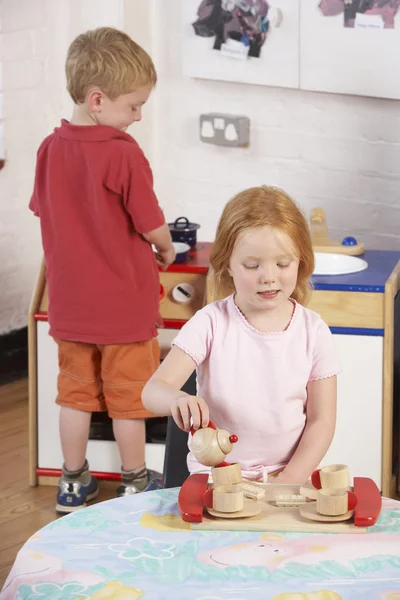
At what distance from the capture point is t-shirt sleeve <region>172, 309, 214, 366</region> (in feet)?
5.72

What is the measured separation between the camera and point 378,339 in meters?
2.71

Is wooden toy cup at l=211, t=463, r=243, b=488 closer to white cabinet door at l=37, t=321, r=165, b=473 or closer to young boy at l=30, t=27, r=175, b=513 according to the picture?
young boy at l=30, t=27, r=175, b=513

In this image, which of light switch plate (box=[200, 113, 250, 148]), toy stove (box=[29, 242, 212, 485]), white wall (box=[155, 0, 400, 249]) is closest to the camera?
toy stove (box=[29, 242, 212, 485])

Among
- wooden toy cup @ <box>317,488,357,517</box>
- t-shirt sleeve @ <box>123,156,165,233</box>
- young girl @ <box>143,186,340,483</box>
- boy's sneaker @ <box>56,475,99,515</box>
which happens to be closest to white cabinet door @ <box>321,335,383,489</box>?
t-shirt sleeve @ <box>123,156,165,233</box>

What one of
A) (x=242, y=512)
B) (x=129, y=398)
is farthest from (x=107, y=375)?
(x=242, y=512)

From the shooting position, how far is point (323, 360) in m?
1.77

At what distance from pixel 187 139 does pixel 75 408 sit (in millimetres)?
1330

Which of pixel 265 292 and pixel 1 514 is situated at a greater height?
pixel 265 292

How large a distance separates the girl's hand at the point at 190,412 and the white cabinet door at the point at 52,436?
1549mm

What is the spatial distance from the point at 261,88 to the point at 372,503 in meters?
2.39

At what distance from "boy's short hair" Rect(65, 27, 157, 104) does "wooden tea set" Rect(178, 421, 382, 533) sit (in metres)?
1.37

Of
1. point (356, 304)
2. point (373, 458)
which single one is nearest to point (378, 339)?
point (356, 304)

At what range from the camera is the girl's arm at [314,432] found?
171 centimetres

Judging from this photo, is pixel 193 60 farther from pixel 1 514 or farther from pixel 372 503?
pixel 372 503
